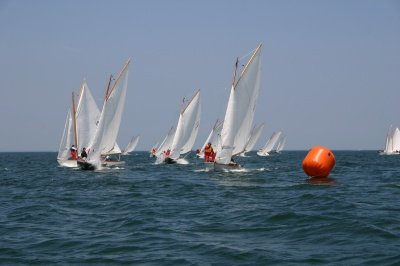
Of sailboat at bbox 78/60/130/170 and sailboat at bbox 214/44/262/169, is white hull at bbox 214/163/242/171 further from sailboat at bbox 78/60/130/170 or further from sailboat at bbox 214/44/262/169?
sailboat at bbox 78/60/130/170

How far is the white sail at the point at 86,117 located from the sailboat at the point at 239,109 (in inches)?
735

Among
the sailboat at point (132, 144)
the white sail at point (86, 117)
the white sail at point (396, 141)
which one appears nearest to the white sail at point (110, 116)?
the white sail at point (86, 117)

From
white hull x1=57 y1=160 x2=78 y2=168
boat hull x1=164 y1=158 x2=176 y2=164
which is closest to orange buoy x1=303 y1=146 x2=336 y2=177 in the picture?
white hull x1=57 y1=160 x2=78 y2=168

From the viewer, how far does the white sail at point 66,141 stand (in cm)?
5743

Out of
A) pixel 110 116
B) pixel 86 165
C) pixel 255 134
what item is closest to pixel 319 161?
pixel 110 116

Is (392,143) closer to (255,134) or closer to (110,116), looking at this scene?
(255,134)

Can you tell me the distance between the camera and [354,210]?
20219 millimetres

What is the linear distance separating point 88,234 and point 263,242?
16.5 ft

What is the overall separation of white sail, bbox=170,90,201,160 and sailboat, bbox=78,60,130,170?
1882cm

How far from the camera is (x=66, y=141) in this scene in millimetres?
58219

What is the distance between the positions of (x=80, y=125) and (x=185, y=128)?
15.4 metres

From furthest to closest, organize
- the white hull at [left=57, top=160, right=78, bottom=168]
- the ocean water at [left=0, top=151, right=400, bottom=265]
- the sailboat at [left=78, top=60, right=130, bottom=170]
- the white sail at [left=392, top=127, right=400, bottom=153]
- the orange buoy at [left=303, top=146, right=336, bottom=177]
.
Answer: the white sail at [left=392, top=127, right=400, bottom=153], the white hull at [left=57, top=160, right=78, bottom=168], the sailboat at [left=78, top=60, right=130, bottom=170], the orange buoy at [left=303, top=146, right=336, bottom=177], the ocean water at [left=0, top=151, right=400, bottom=265]

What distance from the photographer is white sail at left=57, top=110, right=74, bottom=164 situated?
57431 mm

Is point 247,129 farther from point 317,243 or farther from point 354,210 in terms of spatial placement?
point 317,243
